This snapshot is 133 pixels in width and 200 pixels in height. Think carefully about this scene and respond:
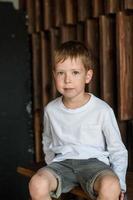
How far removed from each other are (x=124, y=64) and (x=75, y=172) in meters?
0.69

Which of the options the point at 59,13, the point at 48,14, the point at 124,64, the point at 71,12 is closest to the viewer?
the point at 124,64

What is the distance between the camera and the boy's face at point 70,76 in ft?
6.59

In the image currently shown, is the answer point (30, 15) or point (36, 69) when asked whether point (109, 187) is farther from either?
point (30, 15)

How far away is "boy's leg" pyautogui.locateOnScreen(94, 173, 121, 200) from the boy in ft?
0.29

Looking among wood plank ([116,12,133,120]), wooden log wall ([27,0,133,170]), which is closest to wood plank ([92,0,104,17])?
wooden log wall ([27,0,133,170])

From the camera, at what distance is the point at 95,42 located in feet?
8.58

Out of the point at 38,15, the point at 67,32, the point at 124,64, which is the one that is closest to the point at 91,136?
the point at 124,64

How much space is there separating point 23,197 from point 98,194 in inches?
60.5

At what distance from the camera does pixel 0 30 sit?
315 cm

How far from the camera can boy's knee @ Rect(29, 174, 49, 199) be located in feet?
6.13

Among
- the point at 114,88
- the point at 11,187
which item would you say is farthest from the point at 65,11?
the point at 11,187

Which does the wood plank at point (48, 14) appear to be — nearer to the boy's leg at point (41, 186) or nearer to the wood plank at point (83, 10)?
the wood plank at point (83, 10)

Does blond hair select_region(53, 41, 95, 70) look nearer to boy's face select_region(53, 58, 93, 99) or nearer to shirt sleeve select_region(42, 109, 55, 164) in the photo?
boy's face select_region(53, 58, 93, 99)

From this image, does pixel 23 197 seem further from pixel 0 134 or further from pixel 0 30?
pixel 0 30
